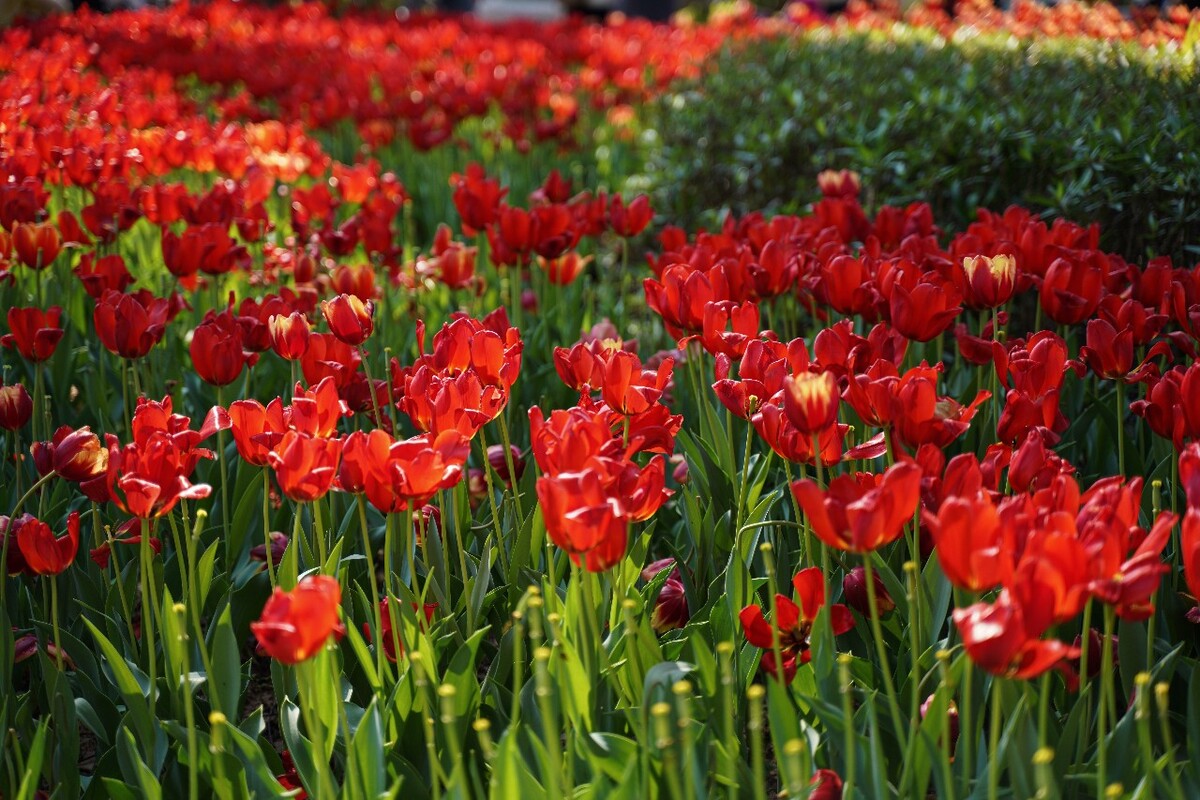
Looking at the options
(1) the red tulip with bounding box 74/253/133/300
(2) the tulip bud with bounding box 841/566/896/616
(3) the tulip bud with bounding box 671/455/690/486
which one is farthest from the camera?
(1) the red tulip with bounding box 74/253/133/300

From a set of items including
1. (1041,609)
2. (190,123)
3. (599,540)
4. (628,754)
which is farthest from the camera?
(190,123)

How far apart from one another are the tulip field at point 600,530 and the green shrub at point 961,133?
313 mm

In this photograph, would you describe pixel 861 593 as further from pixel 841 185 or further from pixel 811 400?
pixel 841 185

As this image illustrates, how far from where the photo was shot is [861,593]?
5.90ft

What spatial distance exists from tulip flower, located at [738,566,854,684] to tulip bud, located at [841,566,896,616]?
2.7 inches

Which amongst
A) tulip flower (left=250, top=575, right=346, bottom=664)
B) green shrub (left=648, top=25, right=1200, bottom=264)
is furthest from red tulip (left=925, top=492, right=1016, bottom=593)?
green shrub (left=648, top=25, right=1200, bottom=264)

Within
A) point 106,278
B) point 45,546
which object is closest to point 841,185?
point 106,278

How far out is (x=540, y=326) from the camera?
325 centimetres

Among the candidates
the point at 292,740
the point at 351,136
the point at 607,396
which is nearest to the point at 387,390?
the point at 607,396

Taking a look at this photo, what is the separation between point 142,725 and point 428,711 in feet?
1.42

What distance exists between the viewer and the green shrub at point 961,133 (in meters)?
3.57

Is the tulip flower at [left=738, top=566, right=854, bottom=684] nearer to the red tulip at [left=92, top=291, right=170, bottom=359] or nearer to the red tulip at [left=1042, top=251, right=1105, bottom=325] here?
the red tulip at [left=1042, top=251, right=1105, bottom=325]

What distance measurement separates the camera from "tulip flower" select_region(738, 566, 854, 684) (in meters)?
1.67

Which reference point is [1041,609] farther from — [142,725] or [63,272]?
[63,272]
